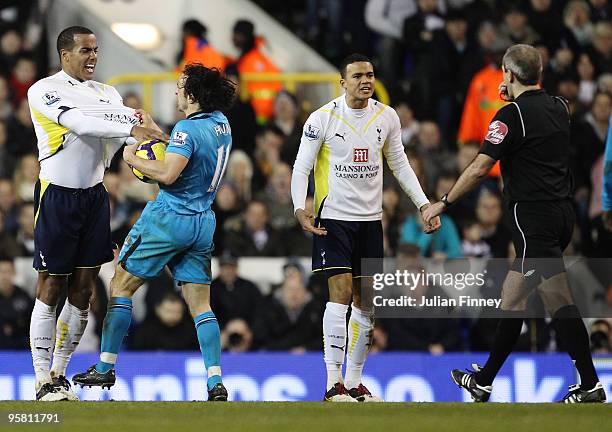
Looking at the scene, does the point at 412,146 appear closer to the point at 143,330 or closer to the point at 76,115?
the point at 143,330

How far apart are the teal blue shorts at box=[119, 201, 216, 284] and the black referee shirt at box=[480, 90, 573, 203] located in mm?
2114

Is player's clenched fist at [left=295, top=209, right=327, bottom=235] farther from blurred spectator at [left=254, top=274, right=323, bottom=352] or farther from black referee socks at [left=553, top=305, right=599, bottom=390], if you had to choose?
blurred spectator at [left=254, top=274, right=323, bottom=352]

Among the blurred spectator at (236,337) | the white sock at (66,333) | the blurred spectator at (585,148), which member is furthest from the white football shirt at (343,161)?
the blurred spectator at (585,148)

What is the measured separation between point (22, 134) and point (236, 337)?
402cm

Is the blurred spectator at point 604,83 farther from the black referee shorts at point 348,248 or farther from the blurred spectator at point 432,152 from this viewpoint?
the black referee shorts at point 348,248

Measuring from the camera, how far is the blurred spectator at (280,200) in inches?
593

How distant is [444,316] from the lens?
13.5 m

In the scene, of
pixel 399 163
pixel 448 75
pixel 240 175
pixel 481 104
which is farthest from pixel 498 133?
pixel 448 75

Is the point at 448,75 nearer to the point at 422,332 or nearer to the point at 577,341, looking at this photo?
the point at 422,332

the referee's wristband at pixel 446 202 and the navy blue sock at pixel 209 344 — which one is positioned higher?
the referee's wristband at pixel 446 202

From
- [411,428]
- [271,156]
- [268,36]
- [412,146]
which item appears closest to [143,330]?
[271,156]

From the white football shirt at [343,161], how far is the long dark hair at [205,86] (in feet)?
2.66

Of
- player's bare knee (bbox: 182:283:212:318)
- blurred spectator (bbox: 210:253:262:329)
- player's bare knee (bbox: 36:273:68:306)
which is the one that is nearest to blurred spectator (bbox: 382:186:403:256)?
blurred spectator (bbox: 210:253:262:329)

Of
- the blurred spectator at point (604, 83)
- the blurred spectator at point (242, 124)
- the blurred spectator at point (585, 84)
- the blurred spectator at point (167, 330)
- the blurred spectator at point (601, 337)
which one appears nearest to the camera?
the blurred spectator at point (601, 337)
